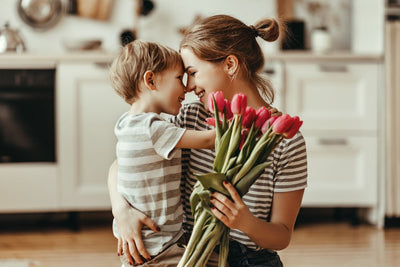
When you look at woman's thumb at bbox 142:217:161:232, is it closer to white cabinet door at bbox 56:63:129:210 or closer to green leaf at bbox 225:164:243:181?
green leaf at bbox 225:164:243:181

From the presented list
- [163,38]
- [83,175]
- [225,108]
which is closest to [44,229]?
[83,175]

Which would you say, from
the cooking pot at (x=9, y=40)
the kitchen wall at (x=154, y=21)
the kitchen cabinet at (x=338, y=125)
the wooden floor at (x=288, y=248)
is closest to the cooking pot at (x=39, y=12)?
the kitchen wall at (x=154, y=21)

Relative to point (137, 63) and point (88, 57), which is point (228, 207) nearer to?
point (137, 63)

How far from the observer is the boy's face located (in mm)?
1469

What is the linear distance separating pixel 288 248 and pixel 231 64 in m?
1.86

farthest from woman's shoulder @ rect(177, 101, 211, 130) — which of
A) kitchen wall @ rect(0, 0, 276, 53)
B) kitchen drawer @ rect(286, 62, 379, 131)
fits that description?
kitchen wall @ rect(0, 0, 276, 53)

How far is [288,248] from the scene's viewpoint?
3.12 metres

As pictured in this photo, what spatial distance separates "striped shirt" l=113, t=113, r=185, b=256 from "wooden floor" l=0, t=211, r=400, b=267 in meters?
1.54

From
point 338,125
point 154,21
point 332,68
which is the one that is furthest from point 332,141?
point 154,21

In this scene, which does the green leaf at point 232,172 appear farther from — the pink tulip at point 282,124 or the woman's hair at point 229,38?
the woman's hair at point 229,38

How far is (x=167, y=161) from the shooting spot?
1.39 metres

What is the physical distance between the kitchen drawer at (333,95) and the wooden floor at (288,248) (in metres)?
0.63

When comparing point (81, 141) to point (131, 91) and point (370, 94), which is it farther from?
point (131, 91)

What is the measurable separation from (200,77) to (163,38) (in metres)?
2.61
